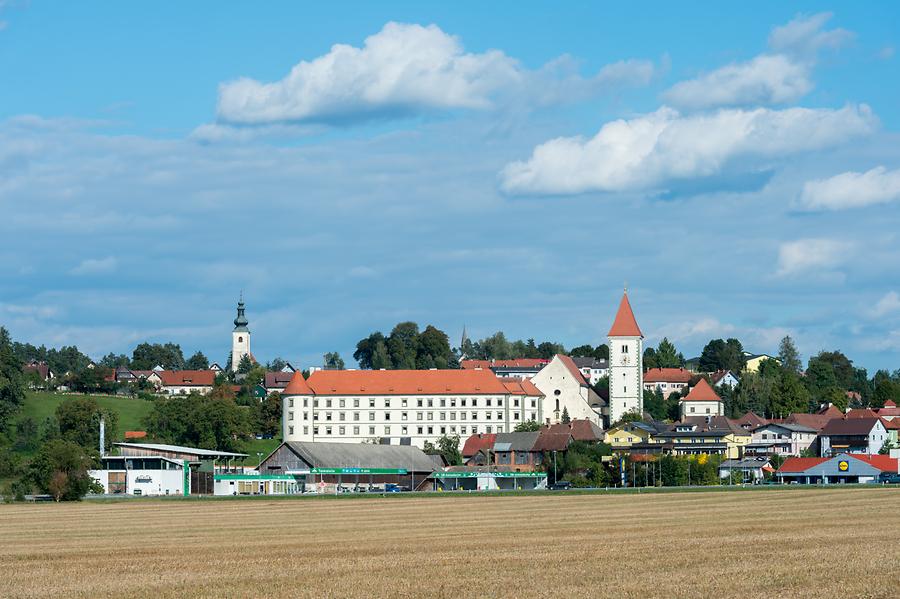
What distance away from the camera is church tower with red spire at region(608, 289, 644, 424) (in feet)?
589

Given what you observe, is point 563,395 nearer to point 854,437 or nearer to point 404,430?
point 404,430

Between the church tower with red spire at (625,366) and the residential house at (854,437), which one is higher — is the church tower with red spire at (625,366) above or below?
above

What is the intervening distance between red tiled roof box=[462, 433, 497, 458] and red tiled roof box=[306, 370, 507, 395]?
34.7 ft

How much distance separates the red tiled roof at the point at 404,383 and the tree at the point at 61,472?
3003 inches

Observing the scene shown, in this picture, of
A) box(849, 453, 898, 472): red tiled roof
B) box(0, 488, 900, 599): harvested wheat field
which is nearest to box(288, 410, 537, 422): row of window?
box(849, 453, 898, 472): red tiled roof

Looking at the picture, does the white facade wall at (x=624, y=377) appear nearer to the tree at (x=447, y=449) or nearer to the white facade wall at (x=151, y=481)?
the tree at (x=447, y=449)

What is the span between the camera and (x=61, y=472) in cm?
10012

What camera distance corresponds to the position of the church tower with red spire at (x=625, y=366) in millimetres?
179625

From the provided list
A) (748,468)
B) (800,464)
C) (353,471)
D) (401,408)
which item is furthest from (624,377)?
(353,471)

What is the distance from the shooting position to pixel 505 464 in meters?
154

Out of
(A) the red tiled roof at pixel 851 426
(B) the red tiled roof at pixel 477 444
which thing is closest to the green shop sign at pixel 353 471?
(B) the red tiled roof at pixel 477 444

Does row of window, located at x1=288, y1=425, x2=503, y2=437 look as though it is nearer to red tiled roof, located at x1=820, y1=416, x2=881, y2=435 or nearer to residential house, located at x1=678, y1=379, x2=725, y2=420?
residential house, located at x1=678, y1=379, x2=725, y2=420

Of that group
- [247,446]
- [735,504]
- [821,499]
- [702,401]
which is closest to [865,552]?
[735,504]

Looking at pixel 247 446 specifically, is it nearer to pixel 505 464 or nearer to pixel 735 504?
pixel 505 464
